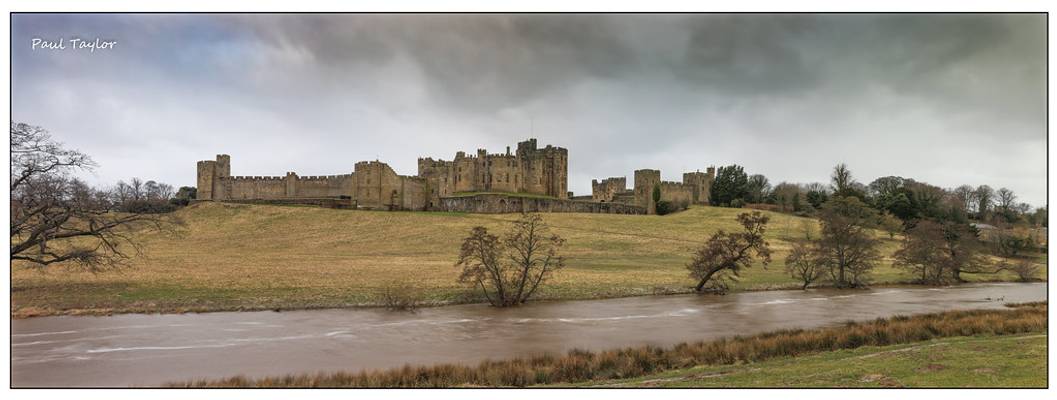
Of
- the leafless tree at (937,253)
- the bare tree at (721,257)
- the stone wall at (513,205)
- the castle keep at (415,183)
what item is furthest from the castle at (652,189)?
the bare tree at (721,257)

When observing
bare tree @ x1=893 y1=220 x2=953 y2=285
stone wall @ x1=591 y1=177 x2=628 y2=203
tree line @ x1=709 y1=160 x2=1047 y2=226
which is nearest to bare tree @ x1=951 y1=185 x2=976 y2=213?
tree line @ x1=709 y1=160 x2=1047 y2=226

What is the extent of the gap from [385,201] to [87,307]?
6616 centimetres

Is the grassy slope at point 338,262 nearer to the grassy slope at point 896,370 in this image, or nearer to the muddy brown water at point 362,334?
the muddy brown water at point 362,334

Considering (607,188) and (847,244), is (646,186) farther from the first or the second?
(847,244)

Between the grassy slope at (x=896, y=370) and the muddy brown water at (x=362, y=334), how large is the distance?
5.07m

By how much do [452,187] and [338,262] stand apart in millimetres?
56078

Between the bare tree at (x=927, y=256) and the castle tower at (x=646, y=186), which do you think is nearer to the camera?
the bare tree at (x=927, y=256)

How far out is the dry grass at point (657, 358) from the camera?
1471 cm

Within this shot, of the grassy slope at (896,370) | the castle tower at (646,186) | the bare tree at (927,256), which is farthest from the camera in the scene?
the castle tower at (646,186)

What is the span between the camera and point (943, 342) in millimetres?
18000

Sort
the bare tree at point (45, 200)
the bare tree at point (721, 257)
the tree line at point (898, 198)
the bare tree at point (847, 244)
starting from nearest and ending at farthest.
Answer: the bare tree at point (45, 200), the bare tree at point (721, 257), the bare tree at point (847, 244), the tree line at point (898, 198)

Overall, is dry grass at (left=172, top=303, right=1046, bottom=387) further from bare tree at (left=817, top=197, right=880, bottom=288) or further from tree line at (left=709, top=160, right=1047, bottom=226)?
tree line at (left=709, top=160, right=1047, bottom=226)

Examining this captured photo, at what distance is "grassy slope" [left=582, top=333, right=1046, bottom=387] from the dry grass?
1.17m

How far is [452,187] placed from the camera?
9812 cm
